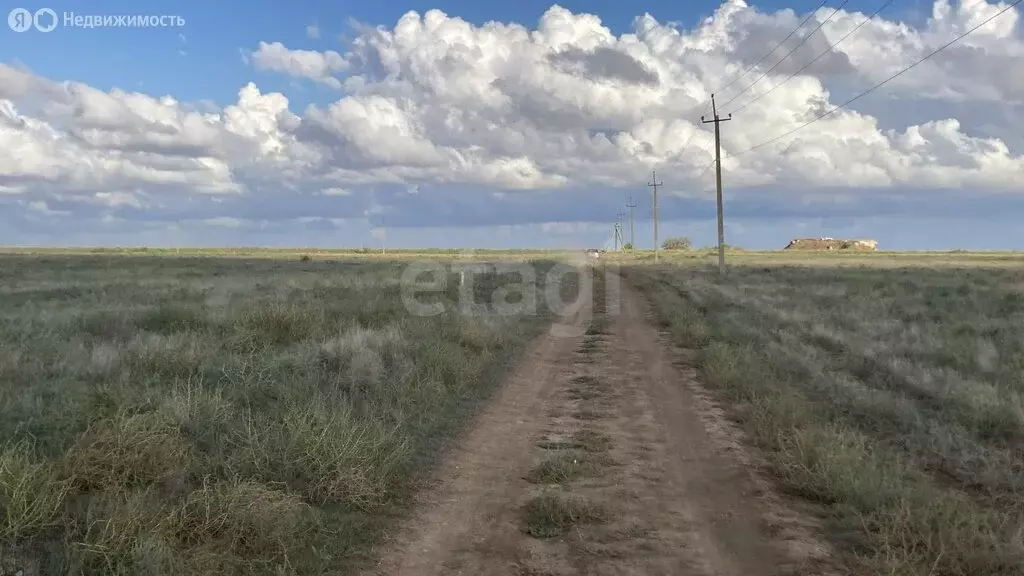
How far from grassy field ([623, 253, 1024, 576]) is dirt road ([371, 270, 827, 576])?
517mm

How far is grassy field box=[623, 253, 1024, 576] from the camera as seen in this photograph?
214 inches

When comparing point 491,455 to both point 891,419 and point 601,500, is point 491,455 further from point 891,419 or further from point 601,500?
point 891,419

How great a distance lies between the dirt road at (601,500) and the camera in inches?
209

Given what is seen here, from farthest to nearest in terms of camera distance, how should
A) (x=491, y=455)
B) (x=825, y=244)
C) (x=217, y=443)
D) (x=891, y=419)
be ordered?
(x=825, y=244) → (x=891, y=419) → (x=491, y=455) → (x=217, y=443)

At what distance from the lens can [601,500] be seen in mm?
6555

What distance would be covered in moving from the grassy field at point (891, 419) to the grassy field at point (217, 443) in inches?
159

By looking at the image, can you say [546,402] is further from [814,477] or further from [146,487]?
[146,487]

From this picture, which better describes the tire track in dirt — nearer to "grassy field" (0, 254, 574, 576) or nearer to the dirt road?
the dirt road

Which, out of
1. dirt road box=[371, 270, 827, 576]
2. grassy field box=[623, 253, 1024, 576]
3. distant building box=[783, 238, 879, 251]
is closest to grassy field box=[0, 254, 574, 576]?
dirt road box=[371, 270, 827, 576]

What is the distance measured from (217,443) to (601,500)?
391cm

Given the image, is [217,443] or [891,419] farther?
[891,419]

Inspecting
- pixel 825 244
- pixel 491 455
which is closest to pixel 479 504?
pixel 491 455

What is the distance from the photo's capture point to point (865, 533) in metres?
5.67

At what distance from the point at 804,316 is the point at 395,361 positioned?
14.6 m
